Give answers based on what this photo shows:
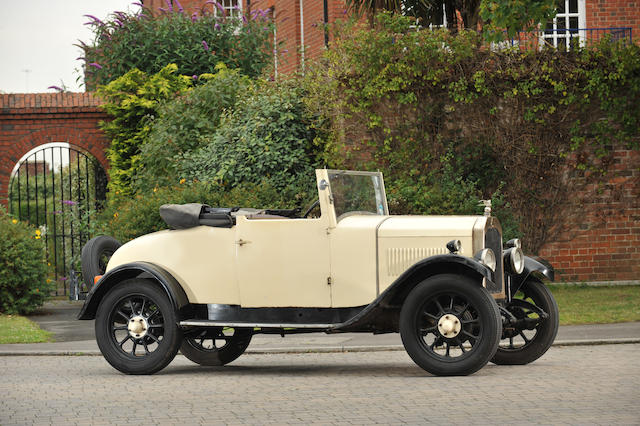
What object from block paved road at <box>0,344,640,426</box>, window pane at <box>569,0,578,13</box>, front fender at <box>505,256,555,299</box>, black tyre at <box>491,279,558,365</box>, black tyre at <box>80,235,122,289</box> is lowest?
block paved road at <box>0,344,640,426</box>

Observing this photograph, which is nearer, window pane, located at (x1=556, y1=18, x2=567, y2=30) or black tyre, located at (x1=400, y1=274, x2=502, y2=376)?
black tyre, located at (x1=400, y1=274, x2=502, y2=376)

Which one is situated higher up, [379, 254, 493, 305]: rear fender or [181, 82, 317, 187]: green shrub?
[181, 82, 317, 187]: green shrub

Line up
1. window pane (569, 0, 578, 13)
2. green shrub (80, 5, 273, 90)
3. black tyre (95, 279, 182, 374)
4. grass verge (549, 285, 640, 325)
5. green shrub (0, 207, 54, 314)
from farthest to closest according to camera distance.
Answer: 1. window pane (569, 0, 578, 13)
2. green shrub (80, 5, 273, 90)
3. green shrub (0, 207, 54, 314)
4. grass verge (549, 285, 640, 325)
5. black tyre (95, 279, 182, 374)

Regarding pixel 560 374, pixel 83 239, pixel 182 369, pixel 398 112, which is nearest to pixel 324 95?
pixel 398 112

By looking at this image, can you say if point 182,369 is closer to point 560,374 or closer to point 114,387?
point 114,387

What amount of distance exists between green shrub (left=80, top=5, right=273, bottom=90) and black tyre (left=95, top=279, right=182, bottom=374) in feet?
40.2

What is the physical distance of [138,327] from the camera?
360 inches

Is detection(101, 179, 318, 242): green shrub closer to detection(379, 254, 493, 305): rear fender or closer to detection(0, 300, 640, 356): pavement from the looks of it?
detection(0, 300, 640, 356): pavement

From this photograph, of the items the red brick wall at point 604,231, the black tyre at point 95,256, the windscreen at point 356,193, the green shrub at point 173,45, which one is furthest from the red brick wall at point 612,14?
the black tyre at point 95,256

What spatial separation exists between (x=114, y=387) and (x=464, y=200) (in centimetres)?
889

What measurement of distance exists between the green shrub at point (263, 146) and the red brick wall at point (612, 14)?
8.40 meters

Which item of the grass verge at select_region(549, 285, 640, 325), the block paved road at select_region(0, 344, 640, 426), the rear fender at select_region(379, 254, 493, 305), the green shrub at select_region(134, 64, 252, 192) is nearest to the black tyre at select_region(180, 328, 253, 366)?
the block paved road at select_region(0, 344, 640, 426)

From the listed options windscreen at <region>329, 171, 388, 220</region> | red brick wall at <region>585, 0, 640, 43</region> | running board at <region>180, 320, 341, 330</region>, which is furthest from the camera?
red brick wall at <region>585, 0, 640, 43</region>

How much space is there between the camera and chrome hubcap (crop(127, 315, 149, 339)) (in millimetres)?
9148
